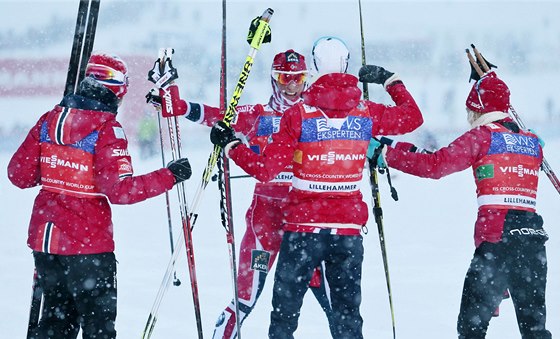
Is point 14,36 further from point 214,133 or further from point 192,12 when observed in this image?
point 214,133

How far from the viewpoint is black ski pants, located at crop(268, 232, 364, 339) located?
3.96 m

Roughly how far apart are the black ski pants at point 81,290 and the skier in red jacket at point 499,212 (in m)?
1.56

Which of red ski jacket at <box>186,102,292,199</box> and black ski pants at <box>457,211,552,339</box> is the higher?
red ski jacket at <box>186,102,292,199</box>

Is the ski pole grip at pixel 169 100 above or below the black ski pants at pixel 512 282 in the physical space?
above

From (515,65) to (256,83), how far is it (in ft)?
21.5

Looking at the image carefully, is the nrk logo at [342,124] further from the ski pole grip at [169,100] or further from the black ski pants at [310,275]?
the ski pole grip at [169,100]

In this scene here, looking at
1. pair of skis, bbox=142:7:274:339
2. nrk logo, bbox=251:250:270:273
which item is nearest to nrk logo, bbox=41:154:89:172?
pair of skis, bbox=142:7:274:339

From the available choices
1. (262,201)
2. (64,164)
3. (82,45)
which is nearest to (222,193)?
(262,201)

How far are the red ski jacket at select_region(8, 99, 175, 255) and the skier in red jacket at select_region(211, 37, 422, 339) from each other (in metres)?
0.58

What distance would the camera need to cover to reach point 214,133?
412 cm

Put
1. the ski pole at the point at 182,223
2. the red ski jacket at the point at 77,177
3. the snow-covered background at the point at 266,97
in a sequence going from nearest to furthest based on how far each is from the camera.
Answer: the red ski jacket at the point at 77,177 → the ski pole at the point at 182,223 → the snow-covered background at the point at 266,97

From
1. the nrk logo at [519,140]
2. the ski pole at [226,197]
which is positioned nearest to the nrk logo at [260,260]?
the ski pole at [226,197]

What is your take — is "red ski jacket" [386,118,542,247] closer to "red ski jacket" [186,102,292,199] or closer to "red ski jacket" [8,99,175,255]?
"red ski jacket" [186,102,292,199]

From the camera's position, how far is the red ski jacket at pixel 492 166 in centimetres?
414
